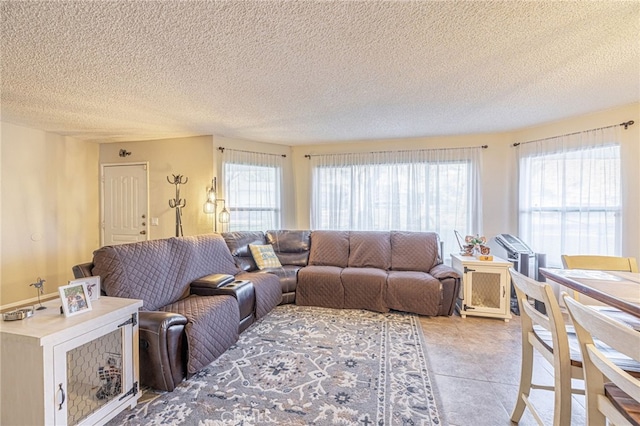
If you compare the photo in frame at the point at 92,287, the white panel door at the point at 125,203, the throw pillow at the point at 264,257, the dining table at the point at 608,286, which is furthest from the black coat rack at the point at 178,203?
the dining table at the point at 608,286

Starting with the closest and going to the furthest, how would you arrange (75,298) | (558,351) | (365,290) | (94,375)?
1. (558,351)
2. (75,298)
3. (94,375)
4. (365,290)

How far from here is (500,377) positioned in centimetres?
211

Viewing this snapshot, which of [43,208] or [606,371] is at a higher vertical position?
[43,208]

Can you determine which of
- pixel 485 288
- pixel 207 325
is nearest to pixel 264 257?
pixel 207 325

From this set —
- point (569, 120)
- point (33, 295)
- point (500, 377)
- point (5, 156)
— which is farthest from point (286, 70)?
point (33, 295)

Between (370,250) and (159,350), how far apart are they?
288 cm

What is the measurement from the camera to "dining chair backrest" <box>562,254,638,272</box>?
6.97 ft

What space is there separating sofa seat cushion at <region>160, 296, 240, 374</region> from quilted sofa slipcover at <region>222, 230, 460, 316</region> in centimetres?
122

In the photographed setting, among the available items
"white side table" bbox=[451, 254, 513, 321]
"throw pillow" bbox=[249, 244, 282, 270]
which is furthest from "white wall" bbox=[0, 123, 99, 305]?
"white side table" bbox=[451, 254, 513, 321]

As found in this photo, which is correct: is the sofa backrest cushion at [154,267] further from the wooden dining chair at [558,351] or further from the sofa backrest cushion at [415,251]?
the wooden dining chair at [558,351]

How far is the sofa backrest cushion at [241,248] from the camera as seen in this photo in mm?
3738

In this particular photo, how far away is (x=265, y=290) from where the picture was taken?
322 centimetres

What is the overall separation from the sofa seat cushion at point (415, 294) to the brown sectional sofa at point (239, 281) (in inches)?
0.4

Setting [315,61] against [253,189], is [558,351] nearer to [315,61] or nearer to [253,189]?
[315,61]
